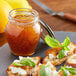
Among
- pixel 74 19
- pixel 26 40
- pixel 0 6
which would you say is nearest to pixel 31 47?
pixel 26 40

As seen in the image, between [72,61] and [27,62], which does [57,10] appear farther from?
[27,62]

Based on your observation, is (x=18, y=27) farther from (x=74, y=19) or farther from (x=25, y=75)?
(x=74, y=19)

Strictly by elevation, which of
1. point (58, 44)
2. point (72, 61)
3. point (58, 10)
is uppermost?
point (58, 10)

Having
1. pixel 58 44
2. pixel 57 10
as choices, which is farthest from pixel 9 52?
pixel 57 10

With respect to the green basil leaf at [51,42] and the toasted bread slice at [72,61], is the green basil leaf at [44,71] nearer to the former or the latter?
the toasted bread slice at [72,61]

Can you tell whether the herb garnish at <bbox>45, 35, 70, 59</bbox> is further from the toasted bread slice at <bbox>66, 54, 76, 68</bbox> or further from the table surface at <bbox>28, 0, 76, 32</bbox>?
the table surface at <bbox>28, 0, 76, 32</bbox>

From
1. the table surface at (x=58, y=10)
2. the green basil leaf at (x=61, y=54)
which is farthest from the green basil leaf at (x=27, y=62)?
the table surface at (x=58, y=10)
